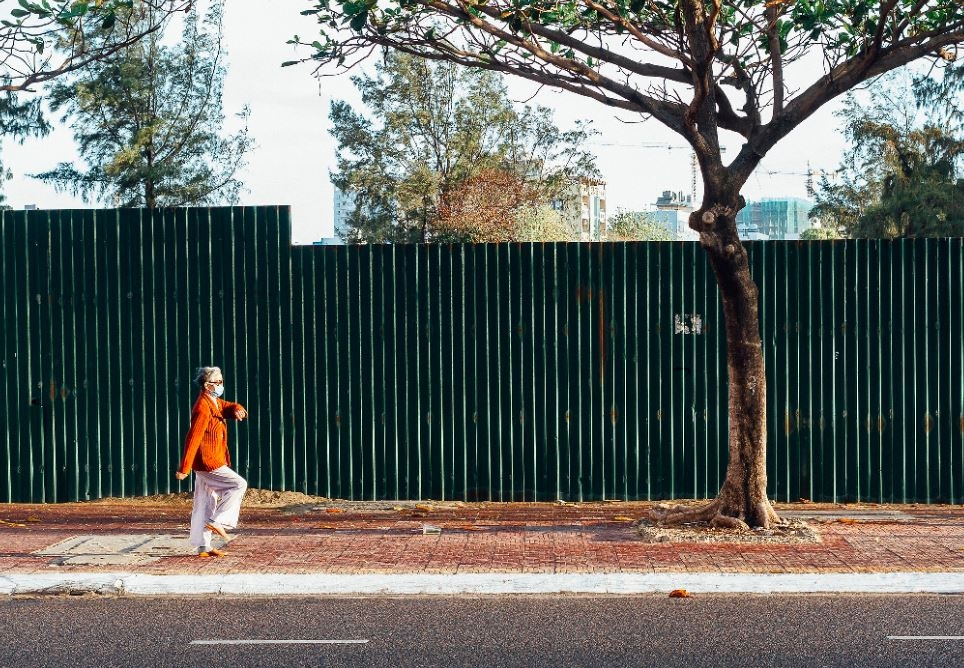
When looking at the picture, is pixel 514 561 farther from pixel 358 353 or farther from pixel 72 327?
pixel 72 327

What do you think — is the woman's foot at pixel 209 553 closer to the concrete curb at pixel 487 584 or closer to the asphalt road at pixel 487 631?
the concrete curb at pixel 487 584

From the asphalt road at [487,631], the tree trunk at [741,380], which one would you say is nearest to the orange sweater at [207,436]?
the asphalt road at [487,631]

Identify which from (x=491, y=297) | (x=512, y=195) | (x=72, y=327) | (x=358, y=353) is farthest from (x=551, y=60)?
(x=512, y=195)

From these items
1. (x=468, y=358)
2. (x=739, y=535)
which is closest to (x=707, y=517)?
(x=739, y=535)

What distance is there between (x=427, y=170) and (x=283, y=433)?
164 ft

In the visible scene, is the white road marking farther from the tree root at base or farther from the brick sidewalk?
the tree root at base

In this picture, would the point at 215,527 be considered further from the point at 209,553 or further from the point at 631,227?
the point at 631,227

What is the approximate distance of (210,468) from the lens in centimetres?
1102

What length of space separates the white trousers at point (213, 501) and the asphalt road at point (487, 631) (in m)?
1.38

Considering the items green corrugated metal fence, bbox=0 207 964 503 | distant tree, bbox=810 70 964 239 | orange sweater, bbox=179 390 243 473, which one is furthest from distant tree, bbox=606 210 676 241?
orange sweater, bbox=179 390 243 473

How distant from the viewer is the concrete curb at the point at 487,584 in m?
9.72

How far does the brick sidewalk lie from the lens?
407 inches

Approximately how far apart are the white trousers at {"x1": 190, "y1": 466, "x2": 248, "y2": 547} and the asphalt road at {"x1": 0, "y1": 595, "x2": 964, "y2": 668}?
54.5 inches

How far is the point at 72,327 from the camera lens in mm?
13758
